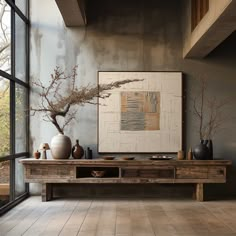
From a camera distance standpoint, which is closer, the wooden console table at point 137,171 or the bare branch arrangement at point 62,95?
the wooden console table at point 137,171

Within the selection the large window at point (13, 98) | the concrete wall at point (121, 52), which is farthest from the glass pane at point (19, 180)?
the concrete wall at point (121, 52)

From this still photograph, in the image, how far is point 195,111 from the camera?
7523mm

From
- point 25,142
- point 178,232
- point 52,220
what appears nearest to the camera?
point 178,232

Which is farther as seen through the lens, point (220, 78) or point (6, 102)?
point (220, 78)

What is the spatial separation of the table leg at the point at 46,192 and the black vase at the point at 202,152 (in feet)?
8.40

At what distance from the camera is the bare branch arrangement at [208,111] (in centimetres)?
751

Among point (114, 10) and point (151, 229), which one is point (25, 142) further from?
point (151, 229)

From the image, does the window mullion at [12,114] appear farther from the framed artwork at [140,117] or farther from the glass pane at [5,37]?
the framed artwork at [140,117]

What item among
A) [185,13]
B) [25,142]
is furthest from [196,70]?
[25,142]

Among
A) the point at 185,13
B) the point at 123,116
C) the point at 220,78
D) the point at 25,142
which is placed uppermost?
the point at 185,13

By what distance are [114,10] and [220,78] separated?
7.69ft

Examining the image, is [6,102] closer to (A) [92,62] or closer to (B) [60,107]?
(B) [60,107]

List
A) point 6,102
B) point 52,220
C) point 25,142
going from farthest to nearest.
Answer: point 25,142, point 6,102, point 52,220

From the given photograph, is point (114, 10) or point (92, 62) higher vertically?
point (114, 10)
